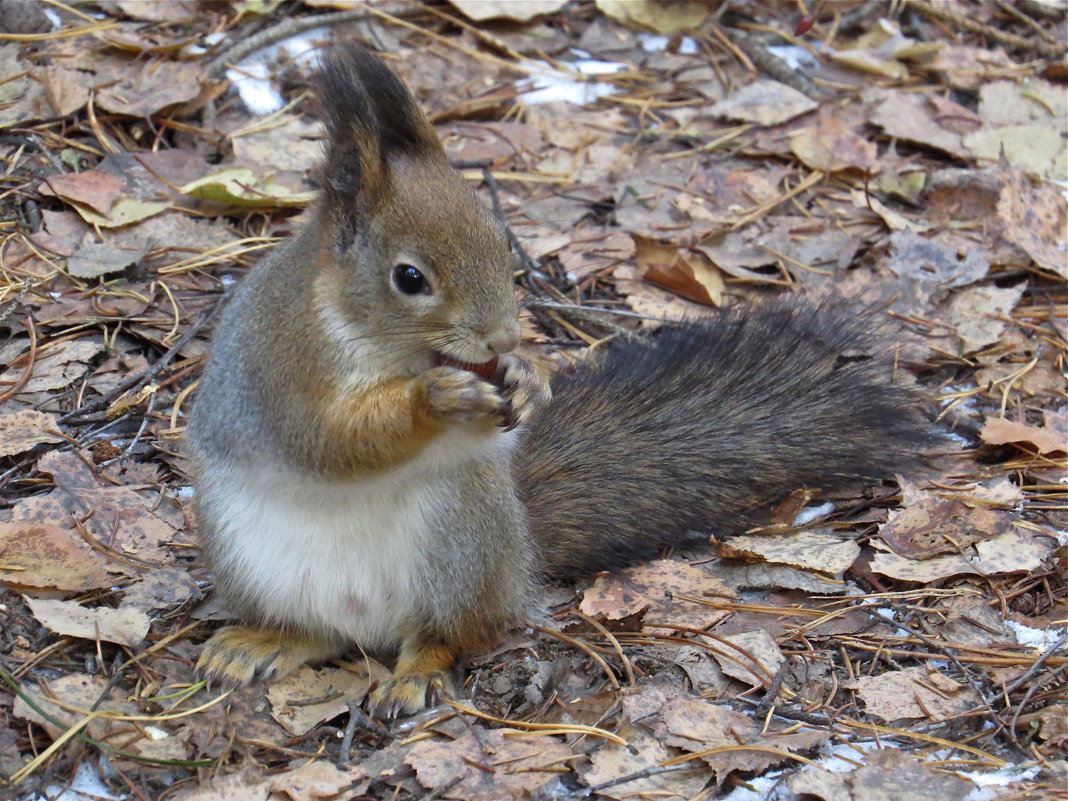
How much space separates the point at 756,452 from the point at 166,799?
1.41 meters

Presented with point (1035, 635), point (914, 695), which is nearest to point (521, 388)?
point (914, 695)

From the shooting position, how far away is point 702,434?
269 cm

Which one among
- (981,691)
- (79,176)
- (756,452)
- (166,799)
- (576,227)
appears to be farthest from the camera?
(576,227)

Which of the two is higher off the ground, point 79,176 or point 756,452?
point 79,176

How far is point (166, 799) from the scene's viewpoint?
2.05 meters

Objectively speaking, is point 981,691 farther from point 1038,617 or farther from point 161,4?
point 161,4

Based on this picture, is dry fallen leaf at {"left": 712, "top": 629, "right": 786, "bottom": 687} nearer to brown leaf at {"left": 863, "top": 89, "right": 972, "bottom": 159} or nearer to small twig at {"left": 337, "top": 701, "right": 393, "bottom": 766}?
small twig at {"left": 337, "top": 701, "right": 393, "bottom": 766}

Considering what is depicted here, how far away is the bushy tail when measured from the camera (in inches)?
103

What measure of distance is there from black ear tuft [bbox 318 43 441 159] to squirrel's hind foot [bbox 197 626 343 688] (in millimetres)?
1011

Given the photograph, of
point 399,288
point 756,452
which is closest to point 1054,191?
point 756,452

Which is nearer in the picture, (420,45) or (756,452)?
(756,452)

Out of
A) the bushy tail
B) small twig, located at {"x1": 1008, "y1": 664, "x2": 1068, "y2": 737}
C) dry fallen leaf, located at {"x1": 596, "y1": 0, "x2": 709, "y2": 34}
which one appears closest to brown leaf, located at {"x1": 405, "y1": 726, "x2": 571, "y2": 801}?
the bushy tail

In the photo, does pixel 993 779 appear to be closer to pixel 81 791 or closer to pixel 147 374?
pixel 81 791

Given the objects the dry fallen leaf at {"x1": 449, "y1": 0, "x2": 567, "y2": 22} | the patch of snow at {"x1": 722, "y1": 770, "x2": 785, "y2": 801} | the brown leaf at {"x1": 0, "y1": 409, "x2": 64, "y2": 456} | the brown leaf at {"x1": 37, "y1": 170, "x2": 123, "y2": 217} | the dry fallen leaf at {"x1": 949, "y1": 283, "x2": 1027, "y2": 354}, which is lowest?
the patch of snow at {"x1": 722, "y1": 770, "x2": 785, "y2": 801}
